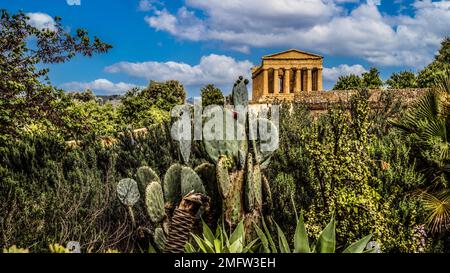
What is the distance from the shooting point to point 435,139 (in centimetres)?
731

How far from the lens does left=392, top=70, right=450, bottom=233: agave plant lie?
258 inches

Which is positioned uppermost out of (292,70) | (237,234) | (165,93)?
Answer: (292,70)

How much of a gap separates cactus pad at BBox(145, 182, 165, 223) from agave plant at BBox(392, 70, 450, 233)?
3.69 meters

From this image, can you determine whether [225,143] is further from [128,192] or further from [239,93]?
[128,192]

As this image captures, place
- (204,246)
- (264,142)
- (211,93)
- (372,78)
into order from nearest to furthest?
(204,246)
(264,142)
(211,93)
(372,78)

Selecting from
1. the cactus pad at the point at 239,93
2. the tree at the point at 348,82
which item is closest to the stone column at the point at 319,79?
the tree at the point at 348,82

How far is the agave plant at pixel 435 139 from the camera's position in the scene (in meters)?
6.56

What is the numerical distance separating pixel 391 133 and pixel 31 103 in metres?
6.21

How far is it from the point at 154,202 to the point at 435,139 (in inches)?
183

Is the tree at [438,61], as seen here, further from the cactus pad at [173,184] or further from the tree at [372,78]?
the cactus pad at [173,184]

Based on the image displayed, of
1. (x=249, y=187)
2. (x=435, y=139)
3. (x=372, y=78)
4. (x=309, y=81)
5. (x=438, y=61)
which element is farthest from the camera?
(x=309, y=81)

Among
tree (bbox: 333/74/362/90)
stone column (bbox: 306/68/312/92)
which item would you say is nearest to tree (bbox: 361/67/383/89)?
tree (bbox: 333/74/362/90)

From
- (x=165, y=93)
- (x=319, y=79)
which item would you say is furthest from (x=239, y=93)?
(x=319, y=79)

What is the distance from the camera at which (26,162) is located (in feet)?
24.9
